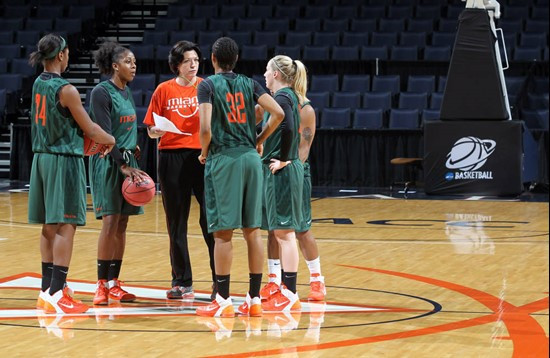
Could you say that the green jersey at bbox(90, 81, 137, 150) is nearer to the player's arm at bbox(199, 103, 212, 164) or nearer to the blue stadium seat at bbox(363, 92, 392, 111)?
the player's arm at bbox(199, 103, 212, 164)

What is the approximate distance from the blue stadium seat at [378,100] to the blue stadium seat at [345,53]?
119cm

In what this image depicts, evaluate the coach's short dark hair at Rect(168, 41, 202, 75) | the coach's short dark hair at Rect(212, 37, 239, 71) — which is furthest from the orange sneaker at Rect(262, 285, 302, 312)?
the coach's short dark hair at Rect(168, 41, 202, 75)

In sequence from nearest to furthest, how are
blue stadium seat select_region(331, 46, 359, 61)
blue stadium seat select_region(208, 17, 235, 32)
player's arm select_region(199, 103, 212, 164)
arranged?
1. player's arm select_region(199, 103, 212, 164)
2. blue stadium seat select_region(331, 46, 359, 61)
3. blue stadium seat select_region(208, 17, 235, 32)

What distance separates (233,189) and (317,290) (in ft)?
3.95

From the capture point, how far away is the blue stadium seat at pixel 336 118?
16.7 metres

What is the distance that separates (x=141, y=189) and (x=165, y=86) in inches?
30.3

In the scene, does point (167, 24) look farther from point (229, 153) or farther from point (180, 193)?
point (229, 153)

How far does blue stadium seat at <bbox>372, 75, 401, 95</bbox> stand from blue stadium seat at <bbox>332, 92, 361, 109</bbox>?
0.53 m

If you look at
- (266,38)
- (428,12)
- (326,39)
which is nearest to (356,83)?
(326,39)

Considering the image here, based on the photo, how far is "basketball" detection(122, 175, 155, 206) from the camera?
599 cm

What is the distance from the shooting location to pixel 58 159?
19.0 feet

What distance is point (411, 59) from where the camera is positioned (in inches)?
701

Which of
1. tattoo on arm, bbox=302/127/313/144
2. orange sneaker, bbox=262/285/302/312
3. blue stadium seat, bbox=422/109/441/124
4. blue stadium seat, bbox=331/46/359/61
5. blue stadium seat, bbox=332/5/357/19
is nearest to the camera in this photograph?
orange sneaker, bbox=262/285/302/312

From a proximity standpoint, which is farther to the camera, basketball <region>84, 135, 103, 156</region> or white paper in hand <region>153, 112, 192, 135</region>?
white paper in hand <region>153, 112, 192, 135</region>
